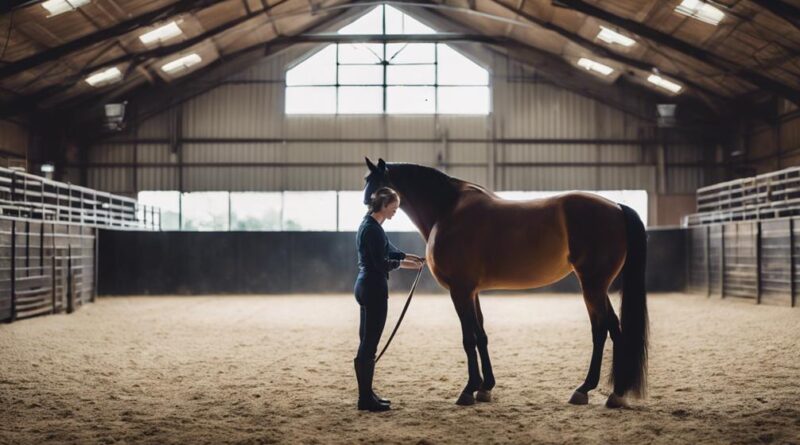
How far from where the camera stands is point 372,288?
14.4 feet

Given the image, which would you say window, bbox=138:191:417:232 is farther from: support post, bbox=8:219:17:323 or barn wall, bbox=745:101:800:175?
barn wall, bbox=745:101:800:175

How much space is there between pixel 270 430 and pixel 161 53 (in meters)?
16.1

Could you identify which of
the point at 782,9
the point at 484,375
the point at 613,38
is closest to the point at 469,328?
the point at 484,375

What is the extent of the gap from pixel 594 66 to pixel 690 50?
4.13 m

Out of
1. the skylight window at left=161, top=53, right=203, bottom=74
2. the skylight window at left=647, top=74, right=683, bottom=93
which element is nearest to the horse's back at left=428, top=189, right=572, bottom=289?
the skylight window at left=647, top=74, right=683, bottom=93

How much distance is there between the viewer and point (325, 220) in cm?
2083

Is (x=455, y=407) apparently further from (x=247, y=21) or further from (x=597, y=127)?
(x=597, y=127)

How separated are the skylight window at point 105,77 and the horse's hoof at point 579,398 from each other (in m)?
17.1

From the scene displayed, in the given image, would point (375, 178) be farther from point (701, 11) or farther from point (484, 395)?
point (701, 11)

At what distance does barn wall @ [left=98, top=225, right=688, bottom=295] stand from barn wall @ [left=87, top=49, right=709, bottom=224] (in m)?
3.48

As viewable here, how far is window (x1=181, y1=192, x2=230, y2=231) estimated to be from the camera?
826 inches

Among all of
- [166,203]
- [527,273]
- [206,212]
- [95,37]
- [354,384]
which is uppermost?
[95,37]

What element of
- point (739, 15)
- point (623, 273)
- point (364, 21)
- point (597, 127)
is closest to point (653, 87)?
point (597, 127)

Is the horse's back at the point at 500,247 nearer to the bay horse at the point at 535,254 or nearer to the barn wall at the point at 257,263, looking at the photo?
the bay horse at the point at 535,254
